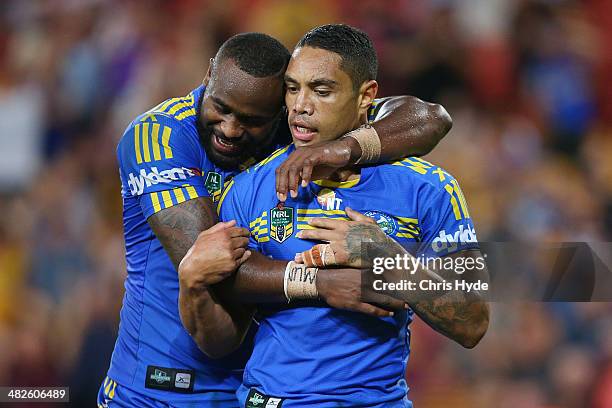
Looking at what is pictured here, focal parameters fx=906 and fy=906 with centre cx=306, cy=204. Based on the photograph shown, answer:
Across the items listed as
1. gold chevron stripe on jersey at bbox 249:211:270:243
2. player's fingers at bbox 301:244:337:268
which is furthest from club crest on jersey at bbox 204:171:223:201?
player's fingers at bbox 301:244:337:268

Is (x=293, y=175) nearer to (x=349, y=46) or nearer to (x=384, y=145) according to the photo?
(x=384, y=145)

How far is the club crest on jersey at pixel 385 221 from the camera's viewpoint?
305cm

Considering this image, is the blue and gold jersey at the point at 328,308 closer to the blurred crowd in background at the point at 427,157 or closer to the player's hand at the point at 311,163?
the player's hand at the point at 311,163

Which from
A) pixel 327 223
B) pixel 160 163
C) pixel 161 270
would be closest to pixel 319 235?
pixel 327 223

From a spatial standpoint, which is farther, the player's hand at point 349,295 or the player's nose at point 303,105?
the player's nose at point 303,105

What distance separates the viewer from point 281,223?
3084 millimetres

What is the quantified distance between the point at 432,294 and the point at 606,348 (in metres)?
2.98

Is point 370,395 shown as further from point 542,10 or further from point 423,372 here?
point 542,10

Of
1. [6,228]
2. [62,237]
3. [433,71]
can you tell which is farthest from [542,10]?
[6,228]

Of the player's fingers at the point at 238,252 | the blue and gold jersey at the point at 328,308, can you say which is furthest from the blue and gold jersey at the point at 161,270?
the player's fingers at the point at 238,252

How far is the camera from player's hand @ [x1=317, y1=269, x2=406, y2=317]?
9.50 feet

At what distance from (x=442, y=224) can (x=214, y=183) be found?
0.92 metres

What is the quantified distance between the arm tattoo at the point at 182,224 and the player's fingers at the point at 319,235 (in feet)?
1.14

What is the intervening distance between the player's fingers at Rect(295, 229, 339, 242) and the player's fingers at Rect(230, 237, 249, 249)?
0.60ft
